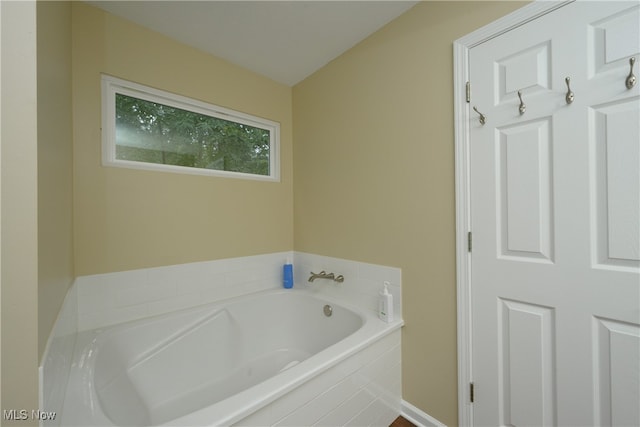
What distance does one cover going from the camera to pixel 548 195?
99 centimetres

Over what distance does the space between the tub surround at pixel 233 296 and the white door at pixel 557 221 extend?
0.50m

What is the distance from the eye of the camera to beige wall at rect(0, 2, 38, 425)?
54 cm

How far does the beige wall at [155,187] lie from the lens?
4.37 ft

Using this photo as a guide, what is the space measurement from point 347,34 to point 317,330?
2101 millimetres

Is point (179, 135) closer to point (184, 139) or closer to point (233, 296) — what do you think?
point (184, 139)

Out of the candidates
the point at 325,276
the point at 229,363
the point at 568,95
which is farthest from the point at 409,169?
the point at 229,363

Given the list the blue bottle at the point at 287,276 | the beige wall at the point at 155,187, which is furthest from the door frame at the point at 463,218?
the beige wall at the point at 155,187

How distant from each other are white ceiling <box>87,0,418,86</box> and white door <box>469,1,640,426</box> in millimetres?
743

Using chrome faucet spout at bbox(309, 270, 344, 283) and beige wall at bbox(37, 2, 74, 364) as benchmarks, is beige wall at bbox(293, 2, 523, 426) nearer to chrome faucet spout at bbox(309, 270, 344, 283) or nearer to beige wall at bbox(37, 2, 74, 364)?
chrome faucet spout at bbox(309, 270, 344, 283)

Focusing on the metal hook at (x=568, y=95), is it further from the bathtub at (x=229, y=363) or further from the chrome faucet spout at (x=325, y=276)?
the chrome faucet spout at (x=325, y=276)

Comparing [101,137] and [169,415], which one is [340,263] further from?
[101,137]

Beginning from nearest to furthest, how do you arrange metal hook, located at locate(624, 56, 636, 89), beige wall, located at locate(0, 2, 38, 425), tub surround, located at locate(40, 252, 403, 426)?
beige wall, located at locate(0, 2, 38, 425) → metal hook, located at locate(624, 56, 636, 89) → tub surround, located at locate(40, 252, 403, 426)

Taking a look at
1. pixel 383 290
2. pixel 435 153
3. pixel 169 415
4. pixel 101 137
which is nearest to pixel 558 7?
pixel 435 153

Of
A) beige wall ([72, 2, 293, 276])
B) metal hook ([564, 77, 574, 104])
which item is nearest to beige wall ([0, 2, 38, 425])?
beige wall ([72, 2, 293, 276])
